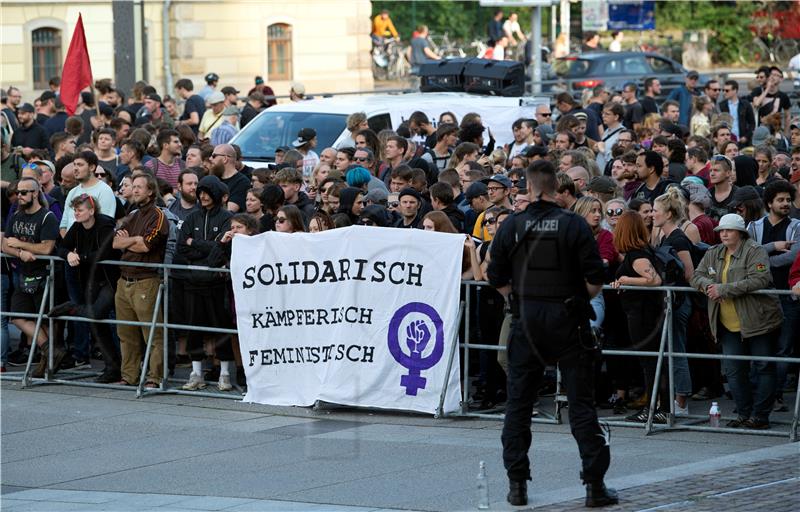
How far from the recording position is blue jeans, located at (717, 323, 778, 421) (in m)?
11.0

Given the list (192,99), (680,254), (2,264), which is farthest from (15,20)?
(680,254)

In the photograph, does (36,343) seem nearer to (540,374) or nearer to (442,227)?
(442,227)

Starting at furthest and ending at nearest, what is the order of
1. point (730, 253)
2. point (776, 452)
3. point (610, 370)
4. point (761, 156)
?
point (761, 156), point (610, 370), point (730, 253), point (776, 452)

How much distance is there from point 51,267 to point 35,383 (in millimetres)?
1121

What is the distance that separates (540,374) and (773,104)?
49.5 feet

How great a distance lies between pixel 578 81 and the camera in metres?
31.7

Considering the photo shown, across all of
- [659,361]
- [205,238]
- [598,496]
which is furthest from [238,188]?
[598,496]

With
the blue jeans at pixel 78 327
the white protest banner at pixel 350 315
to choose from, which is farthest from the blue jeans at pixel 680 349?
the blue jeans at pixel 78 327

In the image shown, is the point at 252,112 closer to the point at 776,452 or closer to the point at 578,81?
the point at 578,81

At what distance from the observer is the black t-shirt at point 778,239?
1188cm

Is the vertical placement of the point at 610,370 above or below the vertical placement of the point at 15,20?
below

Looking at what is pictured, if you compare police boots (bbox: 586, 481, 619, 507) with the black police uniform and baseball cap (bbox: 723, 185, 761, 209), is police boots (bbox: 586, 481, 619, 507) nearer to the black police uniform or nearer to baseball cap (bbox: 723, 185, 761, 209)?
the black police uniform

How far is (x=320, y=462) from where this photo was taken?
1040 centimetres

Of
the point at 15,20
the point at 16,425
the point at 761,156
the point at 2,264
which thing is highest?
the point at 15,20
